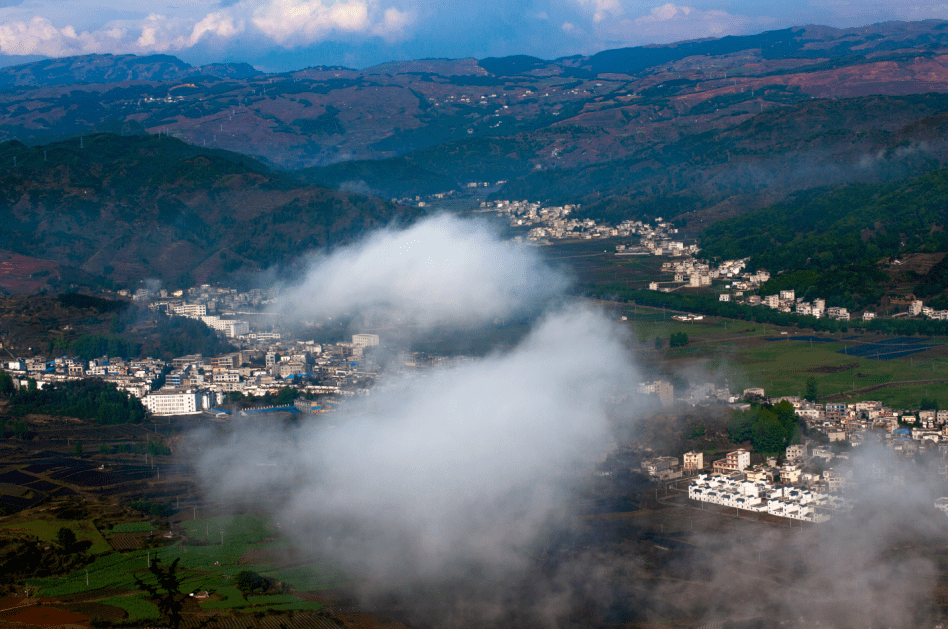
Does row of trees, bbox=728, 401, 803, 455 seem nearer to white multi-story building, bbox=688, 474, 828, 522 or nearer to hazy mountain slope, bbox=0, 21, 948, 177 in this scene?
white multi-story building, bbox=688, 474, 828, 522

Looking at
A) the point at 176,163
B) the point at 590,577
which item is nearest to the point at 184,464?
the point at 590,577

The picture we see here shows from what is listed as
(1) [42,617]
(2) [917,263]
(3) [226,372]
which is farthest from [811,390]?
(1) [42,617]

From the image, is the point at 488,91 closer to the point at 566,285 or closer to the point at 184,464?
the point at 566,285

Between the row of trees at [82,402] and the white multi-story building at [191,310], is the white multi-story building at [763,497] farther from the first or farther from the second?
the white multi-story building at [191,310]

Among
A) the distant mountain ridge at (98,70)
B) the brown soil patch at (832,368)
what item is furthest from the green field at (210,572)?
the distant mountain ridge at (98,70)

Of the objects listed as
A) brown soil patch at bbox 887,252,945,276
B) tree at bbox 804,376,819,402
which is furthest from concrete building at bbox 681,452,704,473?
brown soil patch at bbox 887,252,945,276

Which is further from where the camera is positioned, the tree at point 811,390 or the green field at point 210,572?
the tree at point 811,390

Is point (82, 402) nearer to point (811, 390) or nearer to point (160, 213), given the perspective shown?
point (811, 390)
